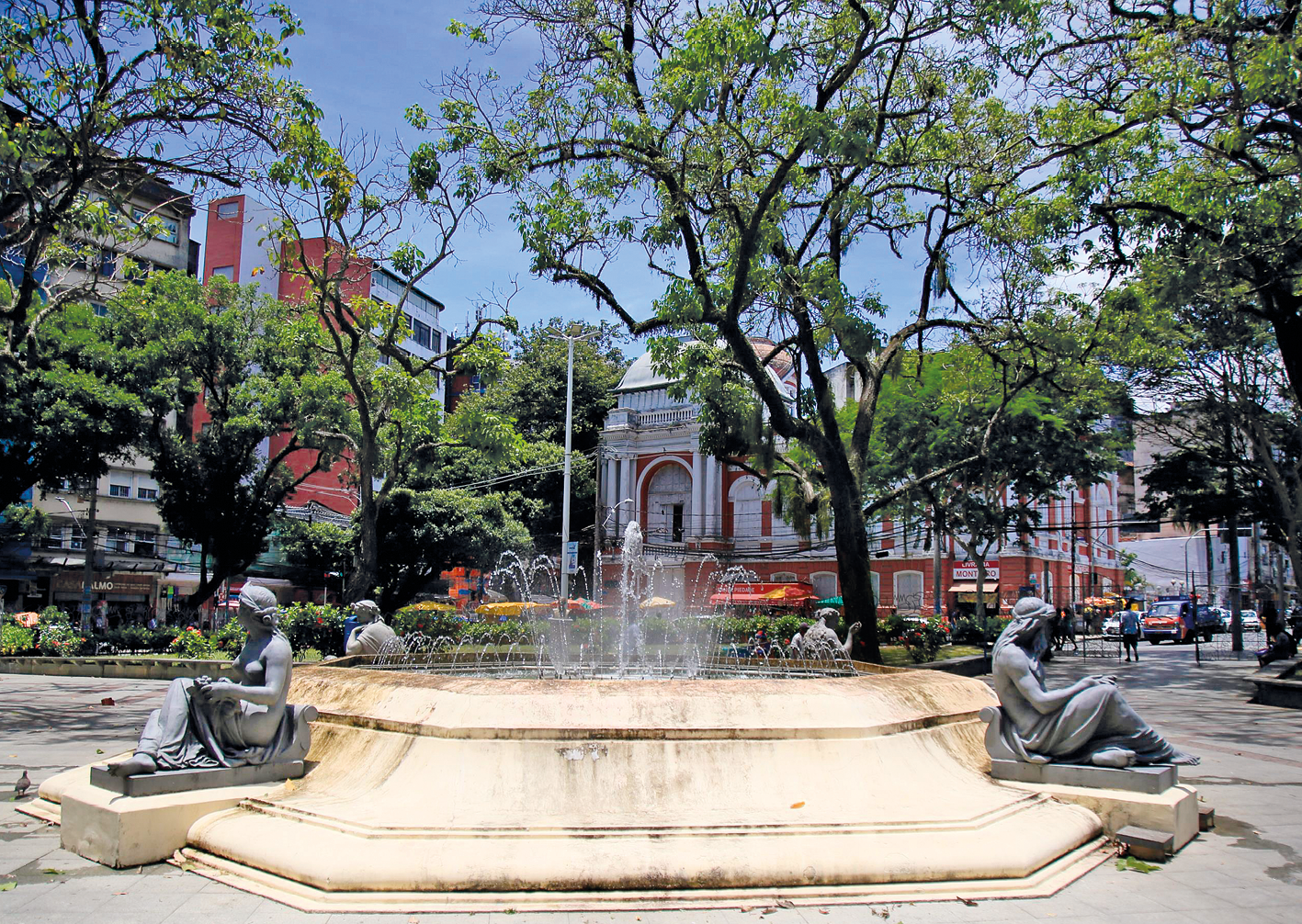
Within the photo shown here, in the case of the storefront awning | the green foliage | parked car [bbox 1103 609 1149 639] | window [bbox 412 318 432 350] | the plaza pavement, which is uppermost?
window [bbox 412 318 432 350]

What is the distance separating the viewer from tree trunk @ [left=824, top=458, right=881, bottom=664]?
1215 centimetres

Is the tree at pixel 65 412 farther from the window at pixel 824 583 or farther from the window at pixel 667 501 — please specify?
the window at pixel 824 583

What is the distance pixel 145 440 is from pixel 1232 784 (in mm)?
22542

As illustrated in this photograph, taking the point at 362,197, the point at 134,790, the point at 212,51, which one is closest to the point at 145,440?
the point at 362,197

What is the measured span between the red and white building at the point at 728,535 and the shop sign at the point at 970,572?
4 centimetres

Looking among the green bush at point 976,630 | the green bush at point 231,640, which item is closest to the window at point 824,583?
the green bush at point 976,630

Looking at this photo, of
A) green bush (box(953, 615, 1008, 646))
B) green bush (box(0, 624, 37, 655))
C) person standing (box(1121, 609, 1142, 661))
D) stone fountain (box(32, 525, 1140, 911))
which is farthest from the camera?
green bush (box(953, 615, 1008, 646))

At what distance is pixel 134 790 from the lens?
180 inches

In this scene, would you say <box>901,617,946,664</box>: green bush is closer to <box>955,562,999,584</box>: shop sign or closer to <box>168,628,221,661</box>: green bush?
<box>168,628,221,661</box>: green bush

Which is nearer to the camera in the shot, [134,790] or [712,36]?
[134,790]

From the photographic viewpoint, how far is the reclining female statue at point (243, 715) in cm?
484

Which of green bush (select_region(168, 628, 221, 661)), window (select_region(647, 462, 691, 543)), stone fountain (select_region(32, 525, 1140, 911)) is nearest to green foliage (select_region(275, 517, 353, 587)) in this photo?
green bush (select_region(168, 628, 221, 661))

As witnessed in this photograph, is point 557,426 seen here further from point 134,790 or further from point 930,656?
point 134,790

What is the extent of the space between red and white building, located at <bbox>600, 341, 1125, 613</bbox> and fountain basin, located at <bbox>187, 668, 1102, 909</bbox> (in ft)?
98.0
